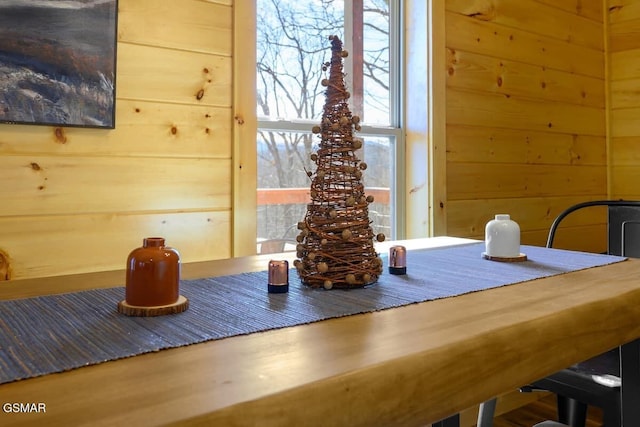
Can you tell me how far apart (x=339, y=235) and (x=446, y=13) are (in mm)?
1569

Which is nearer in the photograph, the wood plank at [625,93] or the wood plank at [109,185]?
the wood plank at [109,185]

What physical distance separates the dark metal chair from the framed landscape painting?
136cm

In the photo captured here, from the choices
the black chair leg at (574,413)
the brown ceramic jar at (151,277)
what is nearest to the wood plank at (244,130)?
the brown ceramic jar at (151,277)

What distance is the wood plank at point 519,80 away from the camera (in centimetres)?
219

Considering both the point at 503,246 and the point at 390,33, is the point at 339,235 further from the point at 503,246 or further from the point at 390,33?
the point at 390,33

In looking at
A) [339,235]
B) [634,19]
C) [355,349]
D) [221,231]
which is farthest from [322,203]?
[634,19]

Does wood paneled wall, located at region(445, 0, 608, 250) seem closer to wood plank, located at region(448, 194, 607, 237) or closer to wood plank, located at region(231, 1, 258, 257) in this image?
wood plank, located at region(448, 194, 607, 237)

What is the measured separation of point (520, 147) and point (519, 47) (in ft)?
1.53

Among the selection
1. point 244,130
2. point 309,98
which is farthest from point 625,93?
point 244,130

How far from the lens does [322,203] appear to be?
94 centimetres

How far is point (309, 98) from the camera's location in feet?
6.41

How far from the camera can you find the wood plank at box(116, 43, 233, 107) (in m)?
1.46

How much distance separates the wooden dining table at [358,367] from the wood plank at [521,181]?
1317mm

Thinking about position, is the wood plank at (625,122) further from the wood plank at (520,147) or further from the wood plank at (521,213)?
the wood plank at (521,213)
